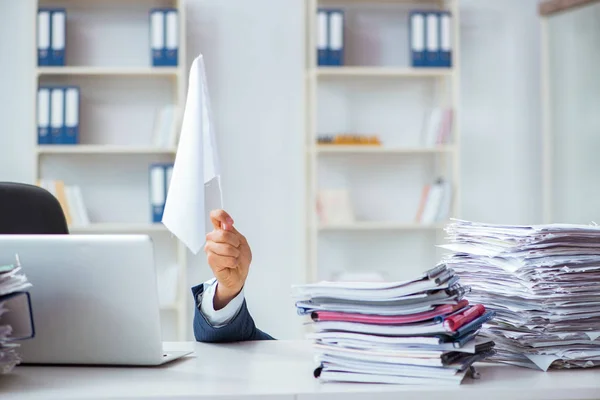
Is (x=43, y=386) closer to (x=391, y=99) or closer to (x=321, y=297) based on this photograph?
(x=321, y=297)

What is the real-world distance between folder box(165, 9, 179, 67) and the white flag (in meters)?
2.51

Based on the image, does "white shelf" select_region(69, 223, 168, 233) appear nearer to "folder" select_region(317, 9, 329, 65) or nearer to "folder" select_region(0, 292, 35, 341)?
"folder" select_region(317, 9, 329, 65)

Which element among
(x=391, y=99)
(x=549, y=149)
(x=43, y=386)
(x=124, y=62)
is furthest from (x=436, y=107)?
(x=43, y=386)

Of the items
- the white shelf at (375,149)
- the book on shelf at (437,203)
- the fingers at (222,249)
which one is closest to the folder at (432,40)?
the white shelf at (375,149)

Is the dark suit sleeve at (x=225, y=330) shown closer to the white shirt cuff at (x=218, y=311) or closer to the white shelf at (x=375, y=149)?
the white shirt cuff at (x=218, y=311)

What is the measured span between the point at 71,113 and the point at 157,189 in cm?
56

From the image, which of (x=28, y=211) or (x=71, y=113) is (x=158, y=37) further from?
(x=28, y=211)

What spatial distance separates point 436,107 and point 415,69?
14.1 inches

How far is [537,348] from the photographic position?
1298mm

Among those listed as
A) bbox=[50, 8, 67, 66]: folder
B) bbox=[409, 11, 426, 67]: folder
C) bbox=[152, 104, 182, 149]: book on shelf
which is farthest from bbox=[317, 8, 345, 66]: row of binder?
bbox=[50, 8, 67, 66]: folder

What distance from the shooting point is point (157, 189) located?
3.95 meters

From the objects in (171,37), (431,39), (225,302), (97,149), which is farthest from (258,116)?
(225,302)

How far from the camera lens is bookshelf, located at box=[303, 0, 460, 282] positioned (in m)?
4.36

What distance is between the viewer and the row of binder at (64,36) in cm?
396
